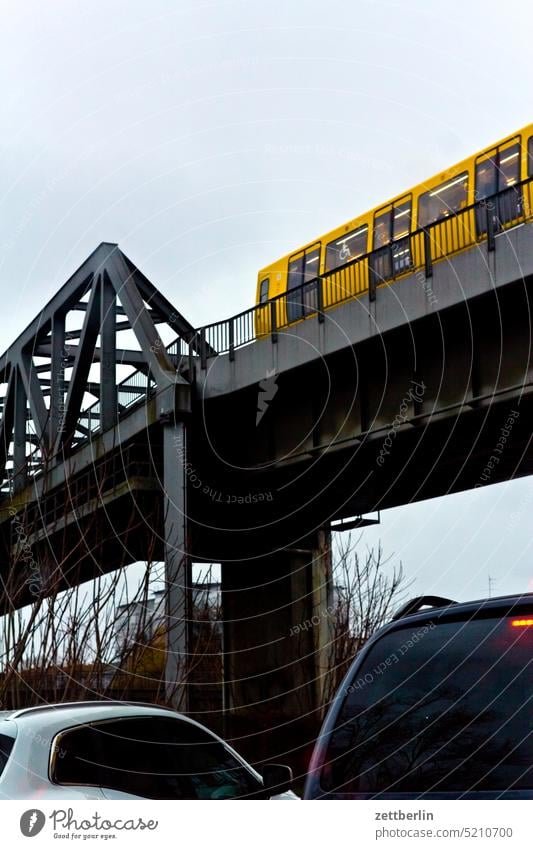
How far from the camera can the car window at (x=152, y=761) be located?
19.3 feet

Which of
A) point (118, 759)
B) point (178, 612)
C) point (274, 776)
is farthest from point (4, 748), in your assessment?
point (178, 612)

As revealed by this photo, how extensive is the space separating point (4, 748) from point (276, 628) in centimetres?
2604

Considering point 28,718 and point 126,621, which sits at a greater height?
point 126,621

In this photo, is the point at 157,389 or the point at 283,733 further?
the point at 157,389

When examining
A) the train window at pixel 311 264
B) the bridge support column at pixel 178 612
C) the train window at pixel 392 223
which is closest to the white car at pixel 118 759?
the bridge support column at pixel 178 612

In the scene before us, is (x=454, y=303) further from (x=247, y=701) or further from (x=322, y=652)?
(x=247, y=701)

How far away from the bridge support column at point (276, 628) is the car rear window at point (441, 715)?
69.2 ft

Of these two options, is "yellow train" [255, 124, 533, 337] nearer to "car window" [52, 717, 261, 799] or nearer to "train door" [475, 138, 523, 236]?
"train door" [475, 138, 523, 236]

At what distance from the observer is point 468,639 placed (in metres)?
4.22

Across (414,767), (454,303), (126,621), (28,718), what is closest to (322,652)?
(454,303)

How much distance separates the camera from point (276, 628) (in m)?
31.6

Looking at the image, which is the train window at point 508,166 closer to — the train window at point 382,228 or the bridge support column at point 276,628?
the train window at point 382,228
